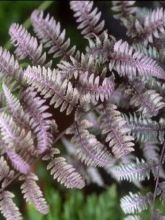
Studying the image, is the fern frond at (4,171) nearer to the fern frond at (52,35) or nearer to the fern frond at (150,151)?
the fern frond at (52,35)

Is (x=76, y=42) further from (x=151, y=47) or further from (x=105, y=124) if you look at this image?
(x=105, y=124)

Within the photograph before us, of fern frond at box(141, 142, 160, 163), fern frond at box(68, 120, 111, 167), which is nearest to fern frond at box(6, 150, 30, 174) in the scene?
fern frond at box(68, 120, 111, 167)

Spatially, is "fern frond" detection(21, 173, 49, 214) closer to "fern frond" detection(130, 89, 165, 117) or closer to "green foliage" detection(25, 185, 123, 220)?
"fern frond" detection(130, 89, 165, 117)

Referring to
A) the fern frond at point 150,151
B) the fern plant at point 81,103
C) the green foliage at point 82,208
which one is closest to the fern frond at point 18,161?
the fern plant at point 81,103

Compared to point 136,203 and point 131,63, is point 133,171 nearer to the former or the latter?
point 136,203

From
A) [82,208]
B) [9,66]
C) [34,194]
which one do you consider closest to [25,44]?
[9,66]

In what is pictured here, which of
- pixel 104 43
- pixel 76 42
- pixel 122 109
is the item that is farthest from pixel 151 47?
pixel 76 42
